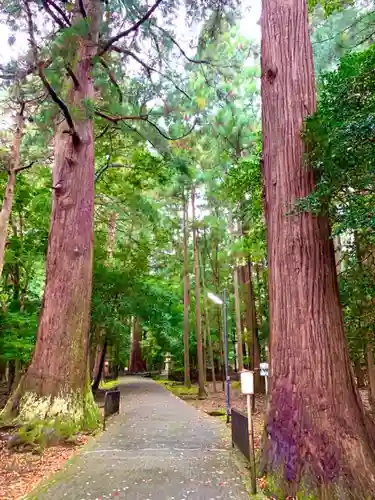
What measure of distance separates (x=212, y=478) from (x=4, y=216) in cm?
747

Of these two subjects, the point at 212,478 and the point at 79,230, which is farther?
the point at 79,230

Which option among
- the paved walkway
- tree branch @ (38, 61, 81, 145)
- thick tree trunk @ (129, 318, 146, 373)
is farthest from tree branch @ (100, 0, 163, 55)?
thick tree trunk @ (129, 318, 146, 373)

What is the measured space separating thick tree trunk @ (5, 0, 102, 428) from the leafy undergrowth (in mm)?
615

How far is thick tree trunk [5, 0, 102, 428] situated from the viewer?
6.39m

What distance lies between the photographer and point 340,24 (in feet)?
30.8

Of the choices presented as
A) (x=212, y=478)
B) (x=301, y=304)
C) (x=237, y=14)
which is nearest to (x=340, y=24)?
(x=237, y=14)

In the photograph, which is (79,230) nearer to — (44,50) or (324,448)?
(44,50)

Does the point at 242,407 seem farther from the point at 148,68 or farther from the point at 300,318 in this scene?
the point at 148,68

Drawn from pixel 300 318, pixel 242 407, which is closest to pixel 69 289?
pixel 300 318

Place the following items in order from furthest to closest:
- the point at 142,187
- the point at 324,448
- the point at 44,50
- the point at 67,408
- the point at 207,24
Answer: the point at 142,187, the point at 207,24, the point at 44,50, the point at 67,408, the point at 324,448

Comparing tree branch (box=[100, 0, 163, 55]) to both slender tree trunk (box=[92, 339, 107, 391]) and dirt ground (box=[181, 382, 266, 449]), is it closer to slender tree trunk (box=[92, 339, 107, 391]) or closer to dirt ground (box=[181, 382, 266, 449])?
dirt ground (box=[181, 382, 266, 449])

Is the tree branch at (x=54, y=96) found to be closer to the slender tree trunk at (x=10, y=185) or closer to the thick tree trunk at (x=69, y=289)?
the thick tree trunk at (x=69, y=289)

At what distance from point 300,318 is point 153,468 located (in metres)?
2.58

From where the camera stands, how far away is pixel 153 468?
4.46 meters
